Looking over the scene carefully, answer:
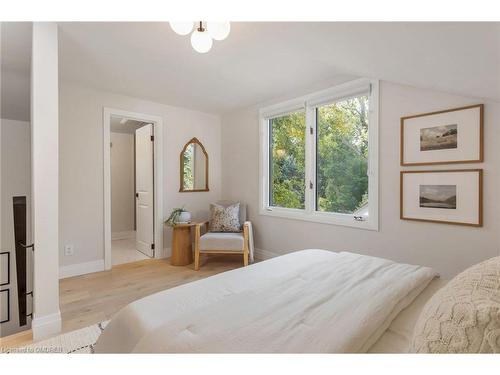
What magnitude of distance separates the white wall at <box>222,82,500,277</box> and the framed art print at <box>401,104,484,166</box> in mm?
53

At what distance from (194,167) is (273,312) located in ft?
11.6

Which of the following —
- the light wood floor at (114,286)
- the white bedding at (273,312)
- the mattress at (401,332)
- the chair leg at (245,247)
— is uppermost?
the white bedding at (273,312)

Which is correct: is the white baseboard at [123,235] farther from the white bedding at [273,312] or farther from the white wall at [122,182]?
the white bedding at [273,312]

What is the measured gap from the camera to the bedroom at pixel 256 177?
1.15m

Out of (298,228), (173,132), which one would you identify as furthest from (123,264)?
(298,228)

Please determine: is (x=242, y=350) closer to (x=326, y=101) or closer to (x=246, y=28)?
(x=246, y=28)

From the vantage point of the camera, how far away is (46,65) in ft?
6.28

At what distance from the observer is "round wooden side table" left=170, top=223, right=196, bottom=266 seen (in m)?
3.60

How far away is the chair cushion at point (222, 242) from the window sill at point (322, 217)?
0.66 m

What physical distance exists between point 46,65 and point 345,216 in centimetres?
306

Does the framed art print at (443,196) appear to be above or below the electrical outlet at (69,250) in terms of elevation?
above

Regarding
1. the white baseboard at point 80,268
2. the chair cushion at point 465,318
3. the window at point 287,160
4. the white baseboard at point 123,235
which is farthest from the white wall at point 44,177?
the white baseboard at point 123,235

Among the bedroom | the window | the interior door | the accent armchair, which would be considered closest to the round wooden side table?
the bedroom
